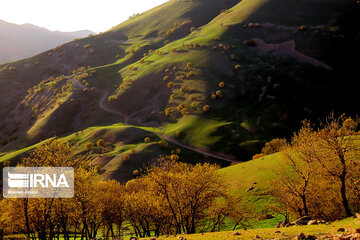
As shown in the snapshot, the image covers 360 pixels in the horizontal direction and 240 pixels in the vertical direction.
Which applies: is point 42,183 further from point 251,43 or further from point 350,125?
point 251,43

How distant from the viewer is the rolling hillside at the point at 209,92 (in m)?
107

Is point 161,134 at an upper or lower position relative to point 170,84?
lower

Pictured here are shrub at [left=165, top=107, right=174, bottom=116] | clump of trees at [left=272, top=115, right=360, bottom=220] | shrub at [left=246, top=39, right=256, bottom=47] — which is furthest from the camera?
shrub at [left=246, top=39, right=256, bottom=47]

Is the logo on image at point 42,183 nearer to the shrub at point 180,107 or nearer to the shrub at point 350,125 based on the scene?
the shrub at point 350,125

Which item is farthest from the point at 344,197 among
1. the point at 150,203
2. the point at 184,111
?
the point at 184,111

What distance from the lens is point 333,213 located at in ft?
107

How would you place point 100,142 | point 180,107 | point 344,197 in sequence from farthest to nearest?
point 180,107
point 100,142
point 344,197

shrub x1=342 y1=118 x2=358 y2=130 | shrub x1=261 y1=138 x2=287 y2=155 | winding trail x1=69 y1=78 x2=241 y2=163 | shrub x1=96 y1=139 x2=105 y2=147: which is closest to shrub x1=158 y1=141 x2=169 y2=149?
winding trail x1=69 y1=78 x2=241 y2=163

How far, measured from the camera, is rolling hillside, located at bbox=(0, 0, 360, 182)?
107m

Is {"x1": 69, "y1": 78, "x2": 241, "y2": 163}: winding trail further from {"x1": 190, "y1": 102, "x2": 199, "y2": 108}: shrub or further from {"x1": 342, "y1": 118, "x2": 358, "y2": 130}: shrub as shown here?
{"x1": 342, "y1": 118, "x2": 358, "y2": 130}: shrub

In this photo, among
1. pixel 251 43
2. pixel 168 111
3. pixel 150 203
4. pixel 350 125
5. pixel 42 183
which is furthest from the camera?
pixel 251 43

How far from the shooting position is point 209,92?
132 meters

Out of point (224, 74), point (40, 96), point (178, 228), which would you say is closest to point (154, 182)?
point (178, 228)

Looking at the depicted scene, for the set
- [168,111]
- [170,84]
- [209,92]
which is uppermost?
[170,84]
